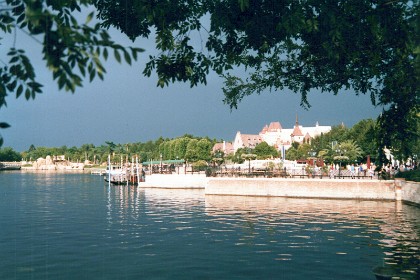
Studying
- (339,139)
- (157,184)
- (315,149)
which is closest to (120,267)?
(157,184)

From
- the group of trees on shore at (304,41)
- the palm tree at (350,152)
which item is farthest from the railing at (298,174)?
the group of trees on shore at (304,41)

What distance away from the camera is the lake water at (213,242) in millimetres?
18422

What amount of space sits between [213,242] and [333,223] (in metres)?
10.3

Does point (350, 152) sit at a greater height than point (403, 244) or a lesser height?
greater

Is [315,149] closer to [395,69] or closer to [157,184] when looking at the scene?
[157,184]

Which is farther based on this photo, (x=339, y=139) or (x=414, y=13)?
(x=339, y=139)

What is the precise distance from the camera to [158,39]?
8.89 meters

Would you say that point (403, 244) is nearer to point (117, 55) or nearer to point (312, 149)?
point (117, 55)

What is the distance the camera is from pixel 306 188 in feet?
163

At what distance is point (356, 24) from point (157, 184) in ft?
214

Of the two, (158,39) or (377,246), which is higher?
(158,39)

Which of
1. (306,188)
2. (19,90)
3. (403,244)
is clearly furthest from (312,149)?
(19,90)

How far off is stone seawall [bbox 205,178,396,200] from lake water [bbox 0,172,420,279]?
317cm

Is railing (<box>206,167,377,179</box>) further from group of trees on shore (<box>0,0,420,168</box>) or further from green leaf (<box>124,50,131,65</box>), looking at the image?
green leaf (<box>124,50,131,65</box>)
